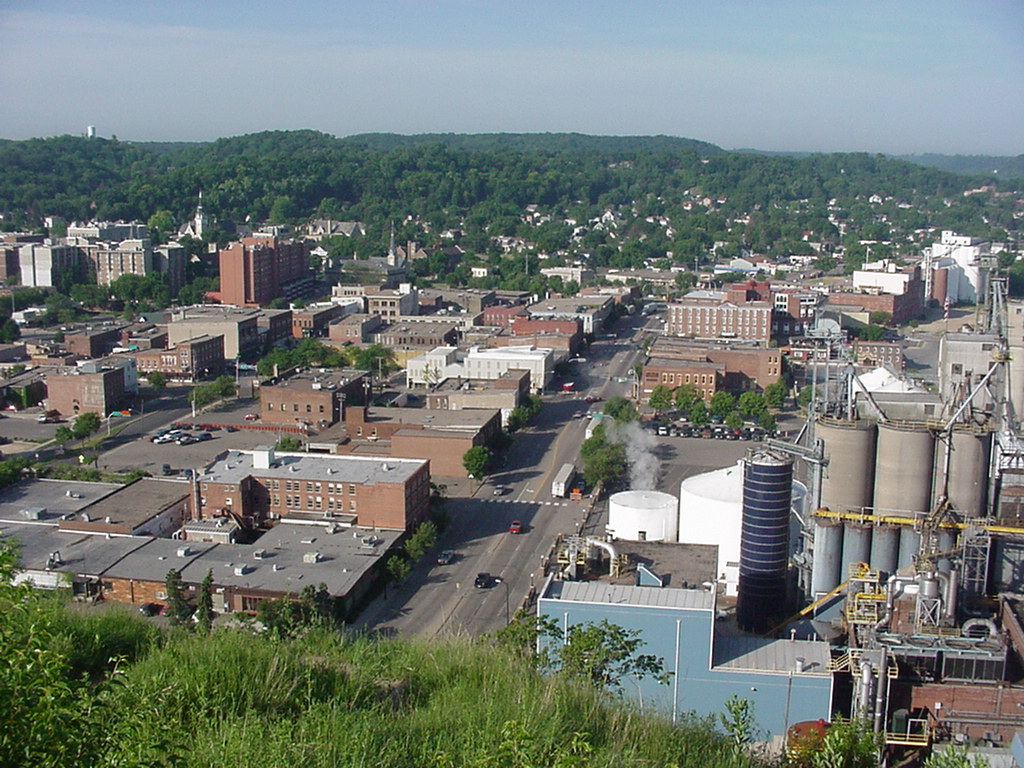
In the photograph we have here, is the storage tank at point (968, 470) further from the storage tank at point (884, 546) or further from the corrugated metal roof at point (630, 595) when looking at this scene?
the corrugated metal roof at point (630, 595)

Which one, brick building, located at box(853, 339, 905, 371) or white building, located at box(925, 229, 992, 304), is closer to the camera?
brick building, located at box(853, 339, 905, 371)

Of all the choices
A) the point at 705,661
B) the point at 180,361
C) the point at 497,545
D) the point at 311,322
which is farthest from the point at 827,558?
the point at 311,322

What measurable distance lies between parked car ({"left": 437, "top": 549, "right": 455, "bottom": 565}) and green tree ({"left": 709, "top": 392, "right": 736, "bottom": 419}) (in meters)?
6.21

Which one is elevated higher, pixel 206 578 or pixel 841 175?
pixel 841 175

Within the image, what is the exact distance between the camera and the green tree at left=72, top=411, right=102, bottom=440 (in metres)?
12.7

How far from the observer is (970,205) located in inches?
1870

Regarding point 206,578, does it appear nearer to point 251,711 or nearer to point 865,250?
point 251,711

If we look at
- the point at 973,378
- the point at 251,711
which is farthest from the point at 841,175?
the point at 251,711

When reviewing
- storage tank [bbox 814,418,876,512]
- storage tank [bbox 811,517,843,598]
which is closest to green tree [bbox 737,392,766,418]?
storage tank [bbox 814,418,876,512]

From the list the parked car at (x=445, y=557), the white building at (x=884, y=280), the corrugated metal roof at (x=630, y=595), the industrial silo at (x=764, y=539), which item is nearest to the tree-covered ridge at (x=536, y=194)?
the white building at (x=884, y=280)

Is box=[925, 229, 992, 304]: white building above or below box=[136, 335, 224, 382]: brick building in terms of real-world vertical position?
above

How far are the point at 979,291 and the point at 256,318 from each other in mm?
16548

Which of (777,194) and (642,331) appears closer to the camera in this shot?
(642,331)

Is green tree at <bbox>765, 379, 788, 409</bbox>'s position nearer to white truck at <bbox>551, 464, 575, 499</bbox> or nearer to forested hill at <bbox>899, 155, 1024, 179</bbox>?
white truck at <bbox>551, 464, 575, 499</bbox>
